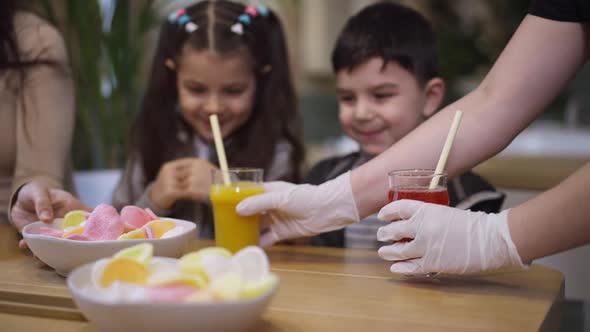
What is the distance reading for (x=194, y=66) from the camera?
1921mm

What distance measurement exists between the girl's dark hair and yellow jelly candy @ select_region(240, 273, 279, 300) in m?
1.19

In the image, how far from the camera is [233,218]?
4.20ft

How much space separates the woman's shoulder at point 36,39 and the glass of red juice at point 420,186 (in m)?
1.10

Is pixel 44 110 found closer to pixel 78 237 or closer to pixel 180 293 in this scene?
pixel 78 237

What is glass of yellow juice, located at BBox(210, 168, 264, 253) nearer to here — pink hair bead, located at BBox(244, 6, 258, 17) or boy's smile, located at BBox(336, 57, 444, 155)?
boy's smile, located at BBox(336, 57, 444, 155)

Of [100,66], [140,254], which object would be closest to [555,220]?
[140,254]

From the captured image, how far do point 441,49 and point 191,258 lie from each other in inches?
147

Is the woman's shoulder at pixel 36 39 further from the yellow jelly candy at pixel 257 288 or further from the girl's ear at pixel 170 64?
the yellow jelly candy at pixel 257 288

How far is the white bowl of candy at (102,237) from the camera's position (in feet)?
A: 3.31

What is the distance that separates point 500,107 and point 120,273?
0.73m

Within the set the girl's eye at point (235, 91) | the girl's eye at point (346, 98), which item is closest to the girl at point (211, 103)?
the girl's eye at point (235, 91)

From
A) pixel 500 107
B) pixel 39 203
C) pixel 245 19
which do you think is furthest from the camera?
pixel 245 19

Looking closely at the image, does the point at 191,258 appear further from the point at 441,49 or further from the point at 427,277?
the point at 441,49

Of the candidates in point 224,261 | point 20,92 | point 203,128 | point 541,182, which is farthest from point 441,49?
point 224,261
